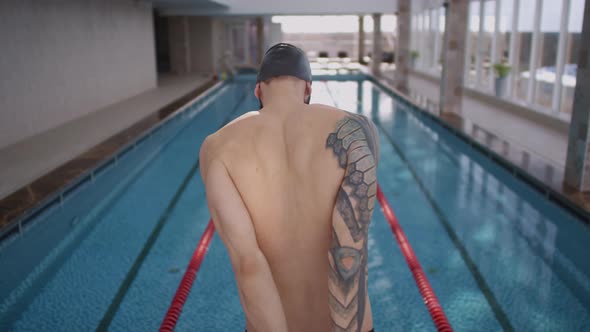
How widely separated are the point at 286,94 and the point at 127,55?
12.2 metres

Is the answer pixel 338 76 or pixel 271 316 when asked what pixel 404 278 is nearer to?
pixel 271 316

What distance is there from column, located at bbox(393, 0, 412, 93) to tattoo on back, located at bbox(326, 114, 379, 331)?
1389 cm

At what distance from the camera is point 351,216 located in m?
1.16

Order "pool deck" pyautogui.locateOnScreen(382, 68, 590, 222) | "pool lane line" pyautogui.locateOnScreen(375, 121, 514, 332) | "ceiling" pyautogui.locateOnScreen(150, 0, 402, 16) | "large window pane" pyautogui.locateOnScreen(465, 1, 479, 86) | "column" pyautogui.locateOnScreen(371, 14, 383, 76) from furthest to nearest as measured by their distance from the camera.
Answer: "column" pyautogui.locateOnScreen(371, 14, 383, 76) → "ceiling" pyautogui.locateOnScreen(150, 0, 402, 16) → "large window pane" pyautogui.locateOnScreen(465, 1, 479, 86) → "pool deck" pyautogui.locateOnScreen(382, 68, 590, 222) → "pool lane line" pyautogui.locateOnScreen(375, 121, 514, 332)

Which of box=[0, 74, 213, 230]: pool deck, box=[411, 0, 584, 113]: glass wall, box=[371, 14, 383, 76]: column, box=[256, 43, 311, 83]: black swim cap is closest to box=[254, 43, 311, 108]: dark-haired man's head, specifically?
box=[256, 43, 311, 83]: black swim cap

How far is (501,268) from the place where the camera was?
3973mm

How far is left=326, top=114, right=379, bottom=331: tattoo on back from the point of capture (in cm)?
116

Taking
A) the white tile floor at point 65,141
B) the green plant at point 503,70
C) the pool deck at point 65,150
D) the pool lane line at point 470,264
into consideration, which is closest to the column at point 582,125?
the pool lane line at point 470,264

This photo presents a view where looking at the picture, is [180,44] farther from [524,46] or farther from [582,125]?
[582,125]

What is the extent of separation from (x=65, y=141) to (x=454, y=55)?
6545mm

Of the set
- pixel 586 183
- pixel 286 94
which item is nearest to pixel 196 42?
pixel 586 183

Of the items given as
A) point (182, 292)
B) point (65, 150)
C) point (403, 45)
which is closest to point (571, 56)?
point (403, 45)

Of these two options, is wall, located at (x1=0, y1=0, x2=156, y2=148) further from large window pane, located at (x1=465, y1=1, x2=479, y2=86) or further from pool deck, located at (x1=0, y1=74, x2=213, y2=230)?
large window pane, located at (x1=465, y1=1, x2=479, y2=86)

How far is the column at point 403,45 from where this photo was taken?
14.8m
